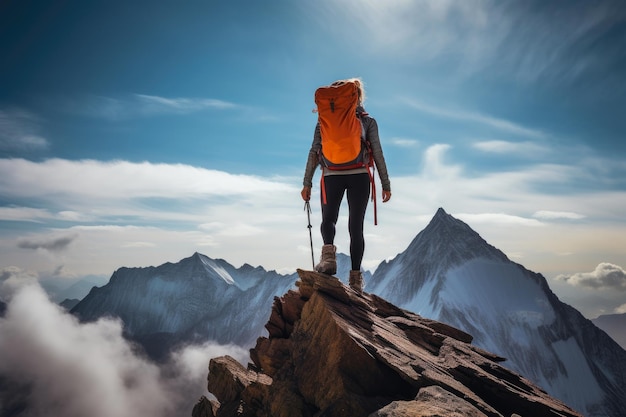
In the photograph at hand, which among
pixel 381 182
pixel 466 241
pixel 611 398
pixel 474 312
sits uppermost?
pixel 466 241

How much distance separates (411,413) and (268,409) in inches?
161

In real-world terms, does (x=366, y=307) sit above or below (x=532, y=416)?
above

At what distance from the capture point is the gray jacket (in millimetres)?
9477

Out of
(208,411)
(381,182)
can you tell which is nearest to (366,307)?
(381,182)

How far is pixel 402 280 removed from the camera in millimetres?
135375

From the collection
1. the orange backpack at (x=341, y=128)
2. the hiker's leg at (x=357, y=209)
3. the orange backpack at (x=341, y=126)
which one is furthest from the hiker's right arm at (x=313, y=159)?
the hiker's leg at (x=357, y=209)

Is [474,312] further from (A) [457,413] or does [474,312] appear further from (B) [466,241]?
(A) [457,413]

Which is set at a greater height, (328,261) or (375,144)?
(375,144)

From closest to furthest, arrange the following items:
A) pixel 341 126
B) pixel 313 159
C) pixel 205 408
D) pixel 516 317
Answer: pixel 341 126 → pixel 313 159 → pixel 205 408 → pixel 516 317

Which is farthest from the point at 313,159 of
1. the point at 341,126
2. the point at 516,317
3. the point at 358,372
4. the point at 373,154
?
the point at 516,317

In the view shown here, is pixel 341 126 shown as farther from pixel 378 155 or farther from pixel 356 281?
pixel 356 281

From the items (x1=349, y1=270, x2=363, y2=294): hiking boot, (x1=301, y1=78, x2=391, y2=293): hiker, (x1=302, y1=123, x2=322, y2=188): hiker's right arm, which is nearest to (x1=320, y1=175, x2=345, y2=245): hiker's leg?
(x1=301, y1=78, x2=391, y2=293): hiker

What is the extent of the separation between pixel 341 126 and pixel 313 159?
1.41 m

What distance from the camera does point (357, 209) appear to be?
9.49 metres
